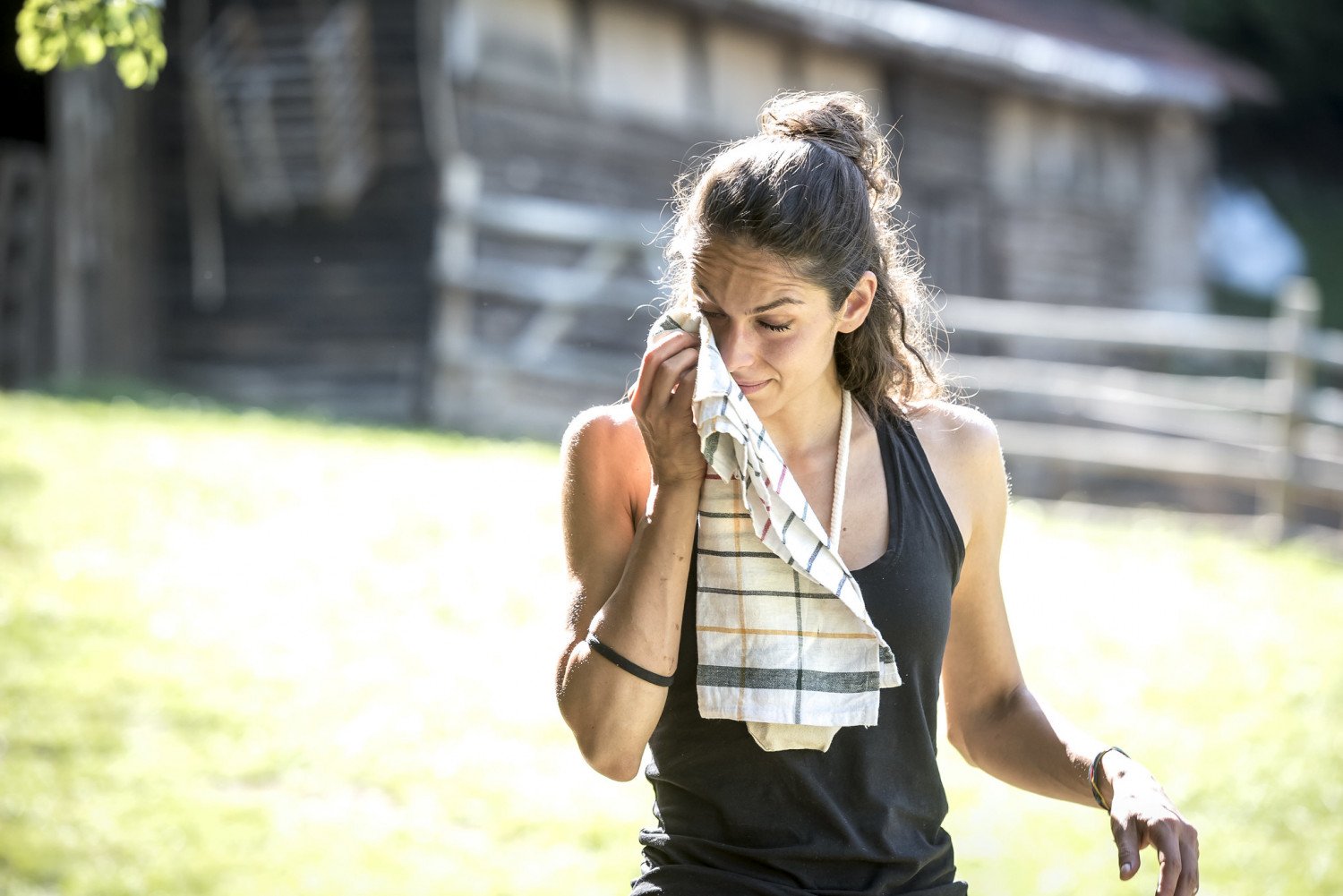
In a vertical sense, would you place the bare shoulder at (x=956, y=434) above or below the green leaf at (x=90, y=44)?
below

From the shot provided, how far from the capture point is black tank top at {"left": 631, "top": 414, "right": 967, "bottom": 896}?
2150 mm

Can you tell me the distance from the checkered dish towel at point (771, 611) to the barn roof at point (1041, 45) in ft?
34.4

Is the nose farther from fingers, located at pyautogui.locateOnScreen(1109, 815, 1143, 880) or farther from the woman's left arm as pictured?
fingers, located at pyautogui.locateOnScreen(1109, 815, 1143, 880)

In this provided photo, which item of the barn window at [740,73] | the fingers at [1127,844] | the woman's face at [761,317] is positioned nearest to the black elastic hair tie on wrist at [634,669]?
the woman's face at [761,317]

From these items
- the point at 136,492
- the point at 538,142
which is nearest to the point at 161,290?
the point at 538,142

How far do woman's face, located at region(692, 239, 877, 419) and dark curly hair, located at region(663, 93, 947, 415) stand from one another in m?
0.02

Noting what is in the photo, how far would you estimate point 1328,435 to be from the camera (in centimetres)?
1096

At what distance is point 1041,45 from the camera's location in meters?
15.1

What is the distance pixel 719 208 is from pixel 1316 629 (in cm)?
598

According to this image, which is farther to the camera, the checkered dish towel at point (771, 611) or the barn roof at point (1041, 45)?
the barn roof at point (1041, 45)

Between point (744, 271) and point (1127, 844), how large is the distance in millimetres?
1006

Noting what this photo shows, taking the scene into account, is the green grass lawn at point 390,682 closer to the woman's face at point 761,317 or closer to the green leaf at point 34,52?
the green leaf at point 34,52

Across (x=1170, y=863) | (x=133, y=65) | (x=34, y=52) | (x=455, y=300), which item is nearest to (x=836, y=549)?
(x=1170, y=863)

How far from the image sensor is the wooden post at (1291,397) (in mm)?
9367
